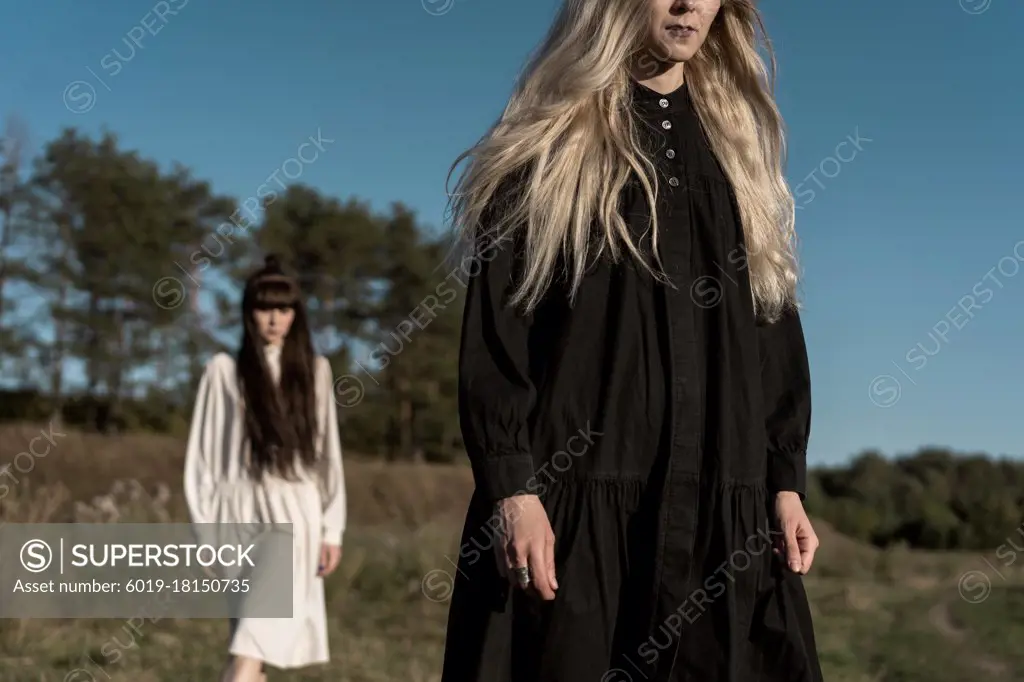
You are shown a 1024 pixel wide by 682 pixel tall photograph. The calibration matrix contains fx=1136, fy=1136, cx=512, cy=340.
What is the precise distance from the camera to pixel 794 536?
6.97 ft

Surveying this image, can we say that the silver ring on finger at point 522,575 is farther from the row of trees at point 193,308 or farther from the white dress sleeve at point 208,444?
the row of trees at point 193,308

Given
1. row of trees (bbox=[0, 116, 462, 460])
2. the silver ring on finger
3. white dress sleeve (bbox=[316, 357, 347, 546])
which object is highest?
row of trees (bbox=[0, 116, 462, 460])

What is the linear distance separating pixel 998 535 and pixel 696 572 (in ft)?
45.7

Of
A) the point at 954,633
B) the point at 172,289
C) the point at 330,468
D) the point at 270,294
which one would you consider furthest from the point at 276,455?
the point at 172,289

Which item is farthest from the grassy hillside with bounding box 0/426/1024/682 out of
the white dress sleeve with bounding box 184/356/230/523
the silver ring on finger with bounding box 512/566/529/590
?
the silver ring on finger with bounding box 512/566/529/590

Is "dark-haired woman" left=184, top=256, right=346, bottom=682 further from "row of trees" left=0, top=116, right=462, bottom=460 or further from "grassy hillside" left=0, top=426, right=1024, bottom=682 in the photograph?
"row of trees" left=0, top=116, right=462, bottom=460

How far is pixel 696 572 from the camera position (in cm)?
200

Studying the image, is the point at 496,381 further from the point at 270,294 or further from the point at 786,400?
the point at 270,294

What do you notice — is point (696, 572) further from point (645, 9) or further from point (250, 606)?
point (250, 606)

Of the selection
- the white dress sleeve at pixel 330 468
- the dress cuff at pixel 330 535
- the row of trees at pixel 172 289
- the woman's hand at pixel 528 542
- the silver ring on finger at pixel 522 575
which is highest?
the row of trees at pixel 172 289

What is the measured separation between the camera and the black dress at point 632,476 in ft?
6.39

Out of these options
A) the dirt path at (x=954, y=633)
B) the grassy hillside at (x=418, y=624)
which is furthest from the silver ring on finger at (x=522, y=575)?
the dirt path at (x=954, y=633)

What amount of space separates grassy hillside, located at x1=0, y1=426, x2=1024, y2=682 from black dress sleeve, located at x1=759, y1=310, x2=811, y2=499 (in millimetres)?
4872

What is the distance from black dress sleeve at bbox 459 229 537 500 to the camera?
1964 millimetres
